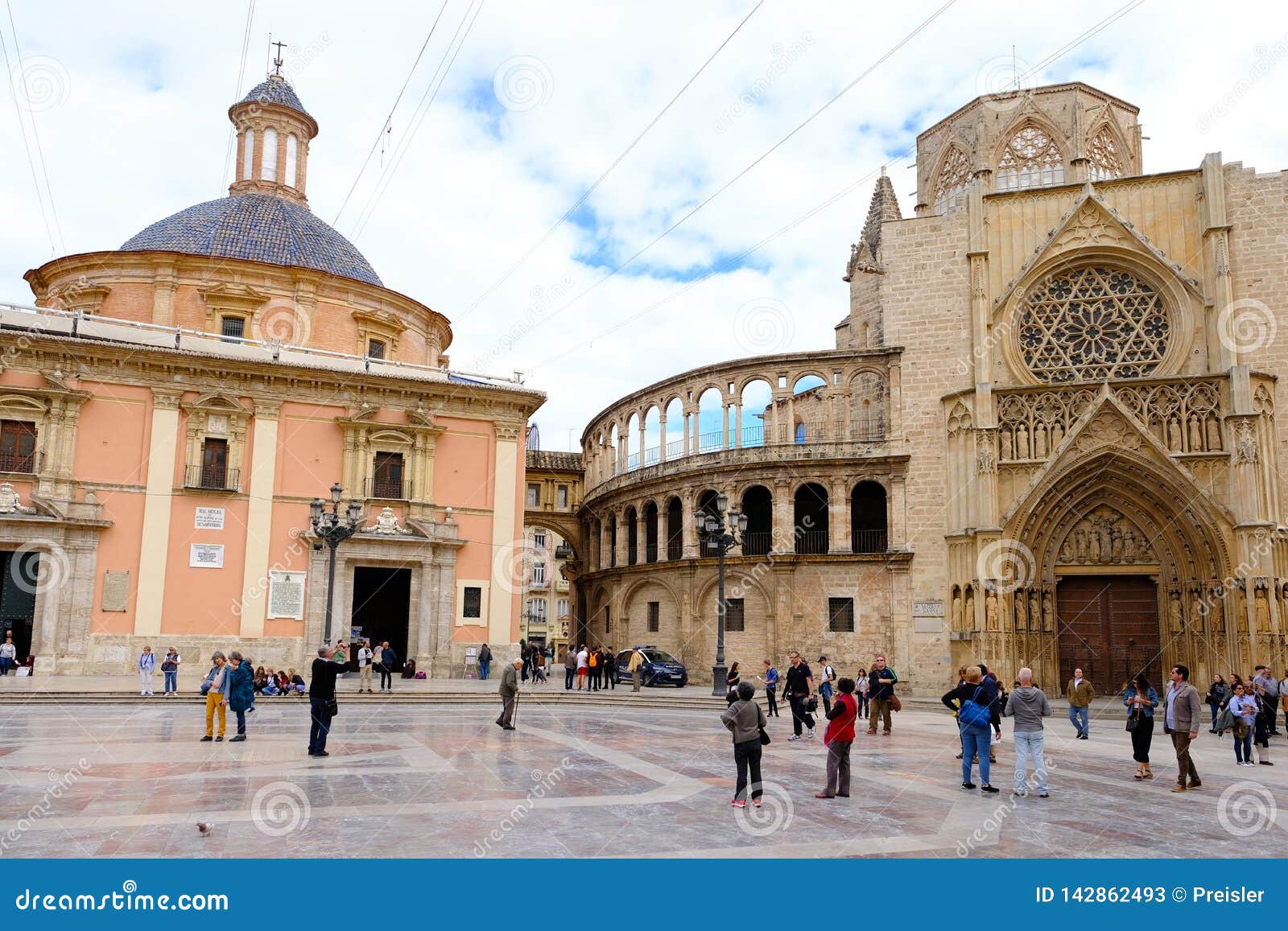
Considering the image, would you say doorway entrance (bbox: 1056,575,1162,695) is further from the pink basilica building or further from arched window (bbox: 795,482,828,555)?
the pink basilica building

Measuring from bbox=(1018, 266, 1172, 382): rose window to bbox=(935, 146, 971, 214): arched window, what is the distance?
8.07 m

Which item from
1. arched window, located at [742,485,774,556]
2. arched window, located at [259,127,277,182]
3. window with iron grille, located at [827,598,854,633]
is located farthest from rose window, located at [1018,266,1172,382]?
arched window, located at [259,127,277,182]

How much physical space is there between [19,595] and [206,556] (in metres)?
4.76

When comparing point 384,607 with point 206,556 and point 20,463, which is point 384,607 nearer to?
point 206,556

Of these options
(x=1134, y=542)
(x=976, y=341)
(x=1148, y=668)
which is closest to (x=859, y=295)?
(x=976, y=341)

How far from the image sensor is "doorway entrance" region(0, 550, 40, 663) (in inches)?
1021

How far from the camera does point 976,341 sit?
102ft

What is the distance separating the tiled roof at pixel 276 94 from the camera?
38125mm

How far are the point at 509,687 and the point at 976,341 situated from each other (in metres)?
20.8

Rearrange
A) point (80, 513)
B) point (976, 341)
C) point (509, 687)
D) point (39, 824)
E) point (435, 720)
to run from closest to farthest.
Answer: point (39, 824)
point (509, 687)
point (435, 720)
point (80, 513)
point (976, 341)

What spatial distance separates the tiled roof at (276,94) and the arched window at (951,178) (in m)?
25.2

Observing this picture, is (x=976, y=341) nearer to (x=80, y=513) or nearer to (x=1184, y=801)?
(x=1184, y=801)

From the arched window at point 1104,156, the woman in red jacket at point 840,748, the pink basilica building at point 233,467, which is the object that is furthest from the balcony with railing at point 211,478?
the arched window at point 1104,156
